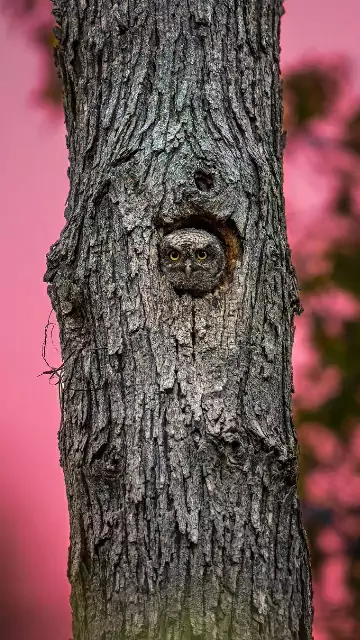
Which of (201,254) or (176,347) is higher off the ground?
(201,254)

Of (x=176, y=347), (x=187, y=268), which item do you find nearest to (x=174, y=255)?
(x=187, y=268)

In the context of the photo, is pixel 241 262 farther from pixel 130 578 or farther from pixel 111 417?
pixel 130 578

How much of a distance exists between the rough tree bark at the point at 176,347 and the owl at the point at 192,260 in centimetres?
3

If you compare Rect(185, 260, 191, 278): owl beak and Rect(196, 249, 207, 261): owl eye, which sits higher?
Rect(196, 249, 207, 261): owl eye

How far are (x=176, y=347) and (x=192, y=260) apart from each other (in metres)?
0.24

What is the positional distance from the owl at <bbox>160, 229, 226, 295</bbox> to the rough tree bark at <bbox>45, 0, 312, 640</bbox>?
1.2 inches

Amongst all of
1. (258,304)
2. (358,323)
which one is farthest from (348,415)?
(258,304)

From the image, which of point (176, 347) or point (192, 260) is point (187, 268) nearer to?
point (192, 260)

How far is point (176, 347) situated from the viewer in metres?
2.31

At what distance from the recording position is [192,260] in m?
2.30

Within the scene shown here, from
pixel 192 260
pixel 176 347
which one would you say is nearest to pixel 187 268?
pixel 192 260

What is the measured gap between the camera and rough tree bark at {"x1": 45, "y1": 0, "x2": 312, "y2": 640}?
7.24 feet

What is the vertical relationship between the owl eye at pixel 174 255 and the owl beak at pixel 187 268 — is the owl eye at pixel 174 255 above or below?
above

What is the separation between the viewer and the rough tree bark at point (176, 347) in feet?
7.24
